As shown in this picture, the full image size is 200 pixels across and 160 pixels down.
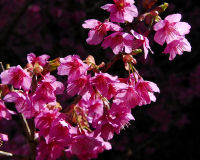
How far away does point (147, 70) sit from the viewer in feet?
14.4

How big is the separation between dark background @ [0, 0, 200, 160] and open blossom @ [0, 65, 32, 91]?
8.89ft

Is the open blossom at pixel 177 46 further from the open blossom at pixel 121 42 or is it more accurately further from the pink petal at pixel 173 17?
the open blossom at pixel 121 42

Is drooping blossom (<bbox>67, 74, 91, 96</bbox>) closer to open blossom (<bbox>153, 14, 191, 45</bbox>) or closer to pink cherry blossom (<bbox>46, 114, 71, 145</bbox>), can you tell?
pink cherry blossom (<bbox>46, 114, 71, 145</bbox>)

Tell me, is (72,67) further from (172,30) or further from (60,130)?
(172,30)

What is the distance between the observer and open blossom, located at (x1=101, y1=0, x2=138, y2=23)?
4.36ft

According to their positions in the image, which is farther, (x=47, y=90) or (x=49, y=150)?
(x=49, y=150)

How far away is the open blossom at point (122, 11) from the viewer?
1329mm

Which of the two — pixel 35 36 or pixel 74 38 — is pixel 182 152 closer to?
pixel 74 38

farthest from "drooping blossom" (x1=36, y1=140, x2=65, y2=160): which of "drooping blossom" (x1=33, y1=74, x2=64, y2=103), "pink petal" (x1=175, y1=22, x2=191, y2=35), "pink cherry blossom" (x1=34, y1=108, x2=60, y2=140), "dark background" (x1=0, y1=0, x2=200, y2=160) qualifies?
"dark background" (x1=0, y1=0, x2=200, y2=160)

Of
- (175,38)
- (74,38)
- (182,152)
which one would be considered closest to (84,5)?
(74,38)

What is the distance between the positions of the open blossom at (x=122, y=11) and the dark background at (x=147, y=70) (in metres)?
2.58

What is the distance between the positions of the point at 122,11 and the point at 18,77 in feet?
1.87

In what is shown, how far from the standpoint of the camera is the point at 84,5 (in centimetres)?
500

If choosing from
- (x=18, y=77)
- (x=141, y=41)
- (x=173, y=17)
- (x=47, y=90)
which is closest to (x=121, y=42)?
(x=141, y=41)
